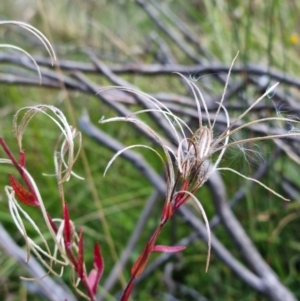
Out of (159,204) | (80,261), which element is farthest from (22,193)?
(159,204)

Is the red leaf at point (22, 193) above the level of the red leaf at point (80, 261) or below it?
above

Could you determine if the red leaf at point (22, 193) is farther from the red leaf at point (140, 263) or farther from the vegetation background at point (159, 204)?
the vegetation background at point (159, 204)

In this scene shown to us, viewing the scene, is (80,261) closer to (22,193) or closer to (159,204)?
(22,193)

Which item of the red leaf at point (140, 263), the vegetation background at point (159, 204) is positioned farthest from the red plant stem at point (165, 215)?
the vegetation background at point (159, 204)

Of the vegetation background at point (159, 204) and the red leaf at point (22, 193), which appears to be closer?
the red leaf at point (22, 193)

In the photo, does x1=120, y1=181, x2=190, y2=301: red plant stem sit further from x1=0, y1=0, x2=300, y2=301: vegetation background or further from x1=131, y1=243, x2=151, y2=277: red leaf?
x1=0, y1=0, x2=300, y2=301: vegetation background

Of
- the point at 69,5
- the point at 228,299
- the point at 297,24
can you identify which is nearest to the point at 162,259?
the point at 228,299

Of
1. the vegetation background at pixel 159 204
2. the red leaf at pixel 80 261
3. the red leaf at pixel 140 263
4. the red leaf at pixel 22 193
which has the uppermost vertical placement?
the red leaf at pixel 22 193

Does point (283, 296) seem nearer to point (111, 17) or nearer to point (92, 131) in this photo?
point (92, 131)
